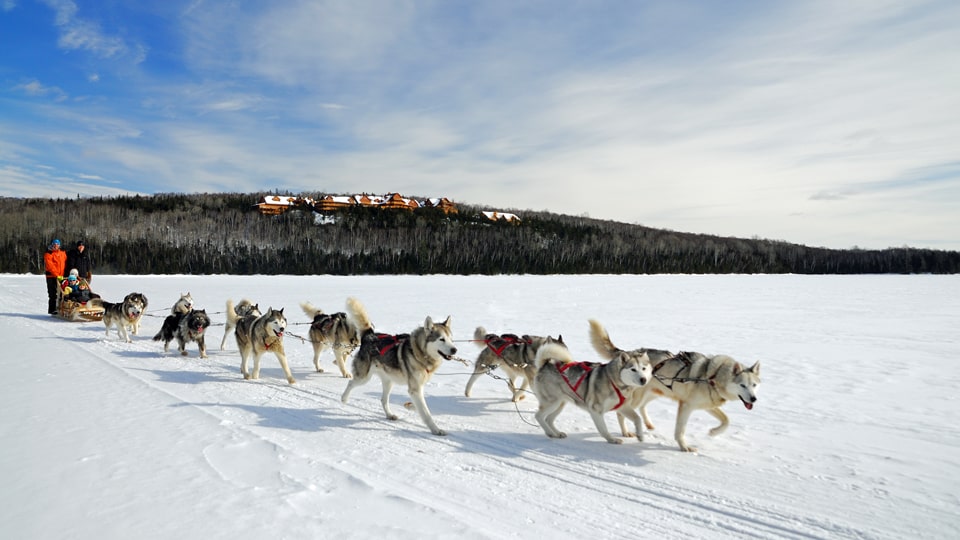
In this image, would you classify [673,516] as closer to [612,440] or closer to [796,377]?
[612,440]

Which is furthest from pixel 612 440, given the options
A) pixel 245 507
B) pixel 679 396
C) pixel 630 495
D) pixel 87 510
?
pixel 87 510

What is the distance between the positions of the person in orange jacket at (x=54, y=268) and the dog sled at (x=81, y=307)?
934 millimetres

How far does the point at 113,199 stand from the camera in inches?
3738

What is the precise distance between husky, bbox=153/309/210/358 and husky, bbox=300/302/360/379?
2327 millimetres

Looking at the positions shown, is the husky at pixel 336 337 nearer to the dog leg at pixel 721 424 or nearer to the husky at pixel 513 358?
the husky at pixel 513 358

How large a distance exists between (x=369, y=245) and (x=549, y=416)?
70.7 metres

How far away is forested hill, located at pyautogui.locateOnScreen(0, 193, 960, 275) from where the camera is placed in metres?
62.4

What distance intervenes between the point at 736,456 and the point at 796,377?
421cm

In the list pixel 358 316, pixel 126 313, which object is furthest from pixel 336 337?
pixel 126 313

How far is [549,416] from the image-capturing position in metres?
5.52

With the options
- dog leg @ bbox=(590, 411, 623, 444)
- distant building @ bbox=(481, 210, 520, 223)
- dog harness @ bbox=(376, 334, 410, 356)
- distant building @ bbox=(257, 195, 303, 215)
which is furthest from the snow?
distant building @ bbox=(257, 195, 303, 215)

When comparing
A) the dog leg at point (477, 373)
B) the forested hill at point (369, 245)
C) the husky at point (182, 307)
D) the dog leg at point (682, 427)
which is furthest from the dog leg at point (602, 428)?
the forested hill at point (369, 245)

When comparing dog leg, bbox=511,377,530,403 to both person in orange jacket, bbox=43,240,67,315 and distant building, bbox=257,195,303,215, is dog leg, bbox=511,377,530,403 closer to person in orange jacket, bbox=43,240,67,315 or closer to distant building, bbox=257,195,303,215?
person in orange jacket, bbox=43,240,67,315

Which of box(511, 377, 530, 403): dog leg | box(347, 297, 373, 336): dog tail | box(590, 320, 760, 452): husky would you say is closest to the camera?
box(590, 320, 760, 452): husky
